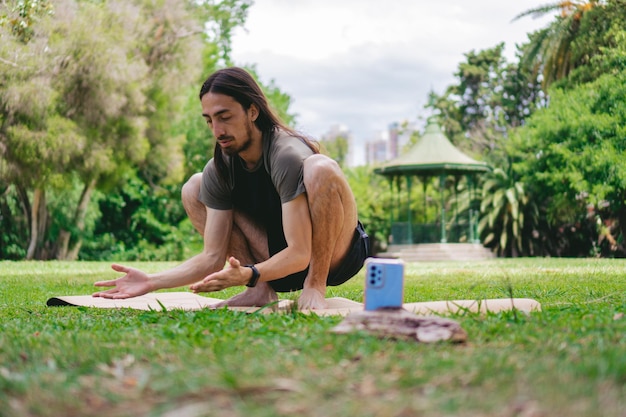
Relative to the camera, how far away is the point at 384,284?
2.66 m

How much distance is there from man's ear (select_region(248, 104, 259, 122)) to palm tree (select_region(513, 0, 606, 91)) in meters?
19.8

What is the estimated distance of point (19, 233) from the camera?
23.6m

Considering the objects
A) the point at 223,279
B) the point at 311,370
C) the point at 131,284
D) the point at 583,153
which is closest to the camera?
the point at 311,370

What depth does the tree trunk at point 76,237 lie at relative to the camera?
21.7 meters

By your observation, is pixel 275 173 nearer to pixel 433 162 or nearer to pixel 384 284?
pixel 384 284

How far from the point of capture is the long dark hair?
3.76 m

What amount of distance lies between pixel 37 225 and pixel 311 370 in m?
21.0

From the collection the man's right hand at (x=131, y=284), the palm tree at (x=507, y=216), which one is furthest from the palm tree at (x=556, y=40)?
the man's right hand at (x=131, y=284)

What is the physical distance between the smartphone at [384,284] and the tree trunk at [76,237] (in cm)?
1912

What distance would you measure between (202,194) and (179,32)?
57.4ft

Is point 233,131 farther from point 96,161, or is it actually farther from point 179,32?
point 179,32

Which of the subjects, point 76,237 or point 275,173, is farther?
point 76,237

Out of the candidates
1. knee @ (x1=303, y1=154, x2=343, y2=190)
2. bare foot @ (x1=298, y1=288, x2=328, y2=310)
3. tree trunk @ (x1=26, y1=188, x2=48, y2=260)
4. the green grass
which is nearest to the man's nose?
knee @ (x1=303, y1=154, x2=343, y2=190)

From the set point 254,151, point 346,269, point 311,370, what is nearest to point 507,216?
point 346,269
